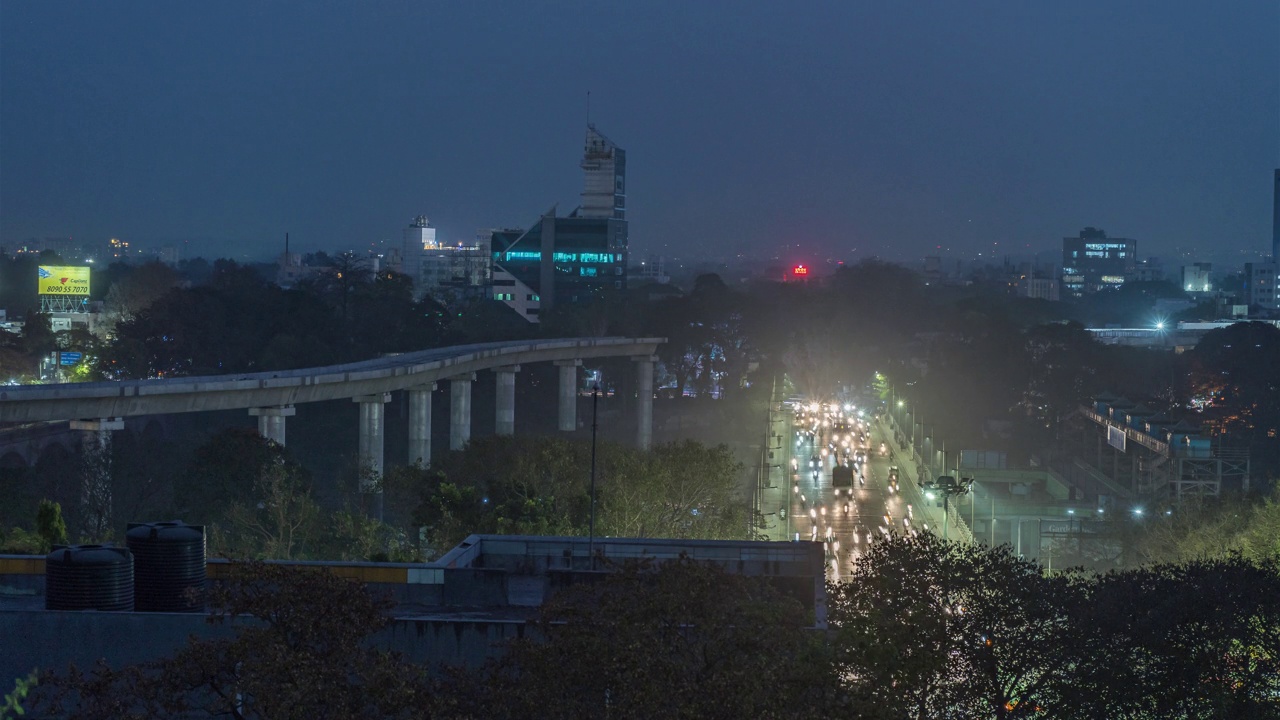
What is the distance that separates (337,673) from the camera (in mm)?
10805

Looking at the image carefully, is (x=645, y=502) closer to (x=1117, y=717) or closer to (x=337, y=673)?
(x=1117, y=717)

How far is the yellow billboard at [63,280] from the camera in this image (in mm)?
98375

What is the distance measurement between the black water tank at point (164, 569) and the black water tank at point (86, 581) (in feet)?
0.98

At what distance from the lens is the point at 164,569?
17.2 metres

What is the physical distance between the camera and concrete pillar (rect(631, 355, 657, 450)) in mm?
78000

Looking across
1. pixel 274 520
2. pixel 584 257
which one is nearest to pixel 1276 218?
pixel 584 257

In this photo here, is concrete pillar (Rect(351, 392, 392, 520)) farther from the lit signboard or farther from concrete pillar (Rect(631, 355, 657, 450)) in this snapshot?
the lit signboard

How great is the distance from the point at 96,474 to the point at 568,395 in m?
34.1

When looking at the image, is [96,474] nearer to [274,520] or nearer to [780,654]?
[274,520]

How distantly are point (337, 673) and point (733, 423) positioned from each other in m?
73.4

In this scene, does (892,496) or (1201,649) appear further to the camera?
(892,496)

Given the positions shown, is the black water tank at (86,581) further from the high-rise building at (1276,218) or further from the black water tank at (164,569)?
the high-rise building at (1276,218)

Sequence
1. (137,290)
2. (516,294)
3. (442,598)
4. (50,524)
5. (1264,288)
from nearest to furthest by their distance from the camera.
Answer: (442,598) < (50,524) < (137,290) < (516,294) < (1264,288)

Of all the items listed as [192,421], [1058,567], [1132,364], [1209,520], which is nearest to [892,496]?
[1058,567]
